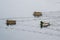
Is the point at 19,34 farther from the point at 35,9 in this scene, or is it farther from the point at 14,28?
the point at 35,9

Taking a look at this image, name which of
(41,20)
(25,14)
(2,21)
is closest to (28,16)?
(25,14)

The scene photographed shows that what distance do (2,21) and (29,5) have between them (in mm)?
315

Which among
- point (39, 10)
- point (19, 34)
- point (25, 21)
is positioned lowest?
point (19, 34)

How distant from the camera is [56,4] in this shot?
95cm

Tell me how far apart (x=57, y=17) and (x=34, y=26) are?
25cm

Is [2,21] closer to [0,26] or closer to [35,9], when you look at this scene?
[0,26]

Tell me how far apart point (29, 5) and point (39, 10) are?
0.37 feet

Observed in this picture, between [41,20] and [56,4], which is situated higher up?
[56,4]

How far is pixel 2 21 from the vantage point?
0.95 m

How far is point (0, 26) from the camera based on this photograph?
95 cm

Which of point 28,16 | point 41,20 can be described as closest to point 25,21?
point 28,16

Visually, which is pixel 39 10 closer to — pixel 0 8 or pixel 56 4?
pixel 56 4

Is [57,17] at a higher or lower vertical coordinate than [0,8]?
lower

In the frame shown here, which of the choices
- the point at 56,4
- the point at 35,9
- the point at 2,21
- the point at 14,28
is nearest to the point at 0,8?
the point at 2,21
